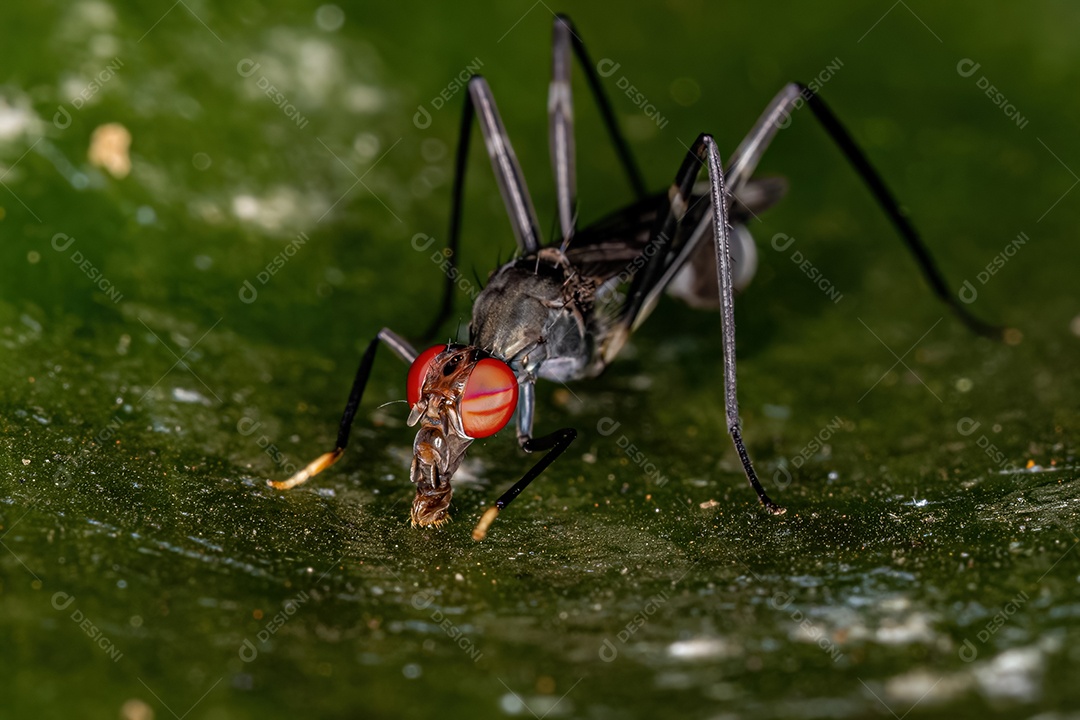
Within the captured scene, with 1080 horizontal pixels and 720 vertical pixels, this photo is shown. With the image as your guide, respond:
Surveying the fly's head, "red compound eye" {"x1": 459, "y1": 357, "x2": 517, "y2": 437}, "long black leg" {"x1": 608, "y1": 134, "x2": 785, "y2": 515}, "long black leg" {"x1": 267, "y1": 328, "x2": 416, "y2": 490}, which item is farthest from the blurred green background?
"red compound eye" {"x1": 459, "y1": 357, "x2": 517, "y2": 437}

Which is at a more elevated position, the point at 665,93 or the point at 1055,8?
the point at 1055,8

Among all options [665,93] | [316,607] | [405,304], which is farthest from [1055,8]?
[316,607]

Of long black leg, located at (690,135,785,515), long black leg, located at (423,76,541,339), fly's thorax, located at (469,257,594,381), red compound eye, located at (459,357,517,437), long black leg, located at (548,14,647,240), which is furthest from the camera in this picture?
long black leg, located at (548,14,647,240)

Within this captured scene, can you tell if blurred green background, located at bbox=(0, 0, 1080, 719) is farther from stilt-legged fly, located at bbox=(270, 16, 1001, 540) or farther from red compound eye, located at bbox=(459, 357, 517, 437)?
red compound eye, located at bbox=(459, 357, 517, 437)

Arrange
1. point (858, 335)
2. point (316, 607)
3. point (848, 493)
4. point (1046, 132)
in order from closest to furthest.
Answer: point (316, 607)
point (848, 493)
point (858, 335)
point (1046, 132)

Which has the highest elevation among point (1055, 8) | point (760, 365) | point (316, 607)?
point (1055, 8)

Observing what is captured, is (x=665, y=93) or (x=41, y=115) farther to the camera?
(x=665, y=93)

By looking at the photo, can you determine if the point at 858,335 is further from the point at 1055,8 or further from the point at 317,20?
the point at 317,20

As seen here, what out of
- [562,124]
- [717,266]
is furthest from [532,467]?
[562,124]

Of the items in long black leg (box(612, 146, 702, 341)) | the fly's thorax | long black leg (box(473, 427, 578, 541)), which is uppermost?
long black leg (box(612, 146, 702, 341))

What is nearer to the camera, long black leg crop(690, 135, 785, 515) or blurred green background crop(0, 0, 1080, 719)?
blurred green background crop(0, 0, 1080, 719)
